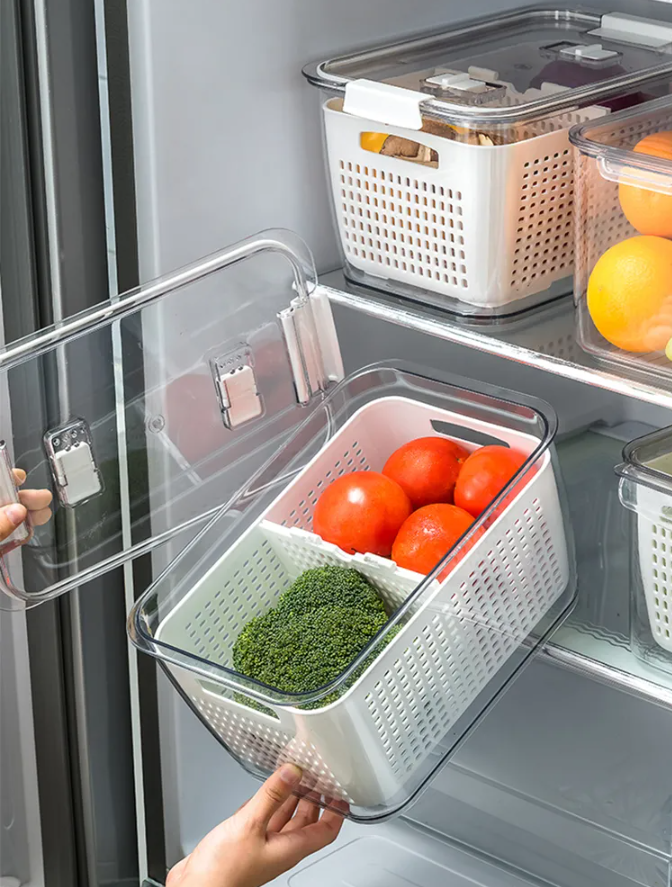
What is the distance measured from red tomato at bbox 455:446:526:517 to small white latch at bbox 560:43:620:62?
42 centimetres

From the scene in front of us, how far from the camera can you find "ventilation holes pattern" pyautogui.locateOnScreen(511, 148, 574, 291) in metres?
1.19

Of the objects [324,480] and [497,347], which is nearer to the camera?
[497,347]

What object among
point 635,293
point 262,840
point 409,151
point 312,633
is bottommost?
point 262,840

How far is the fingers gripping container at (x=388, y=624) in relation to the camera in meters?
1.06

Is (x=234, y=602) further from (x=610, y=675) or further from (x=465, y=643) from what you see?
(x=610, y=675)

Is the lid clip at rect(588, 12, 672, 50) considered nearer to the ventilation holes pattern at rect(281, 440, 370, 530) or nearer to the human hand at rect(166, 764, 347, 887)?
the ventilation holes pattern at rect(281, 440, 370, 530)

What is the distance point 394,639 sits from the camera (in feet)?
3.43

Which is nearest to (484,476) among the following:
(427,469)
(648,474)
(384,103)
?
(427,469)

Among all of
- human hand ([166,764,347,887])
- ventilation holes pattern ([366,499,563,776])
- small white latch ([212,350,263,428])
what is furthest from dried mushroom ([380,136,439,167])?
human hand ([166,764,347,887])

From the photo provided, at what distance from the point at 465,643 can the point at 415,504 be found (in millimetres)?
187

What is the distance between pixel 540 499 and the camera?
1.18 m

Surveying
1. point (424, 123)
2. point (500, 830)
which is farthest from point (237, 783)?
point (424, 123)

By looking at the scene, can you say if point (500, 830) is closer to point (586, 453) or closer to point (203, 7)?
point (586, 453)

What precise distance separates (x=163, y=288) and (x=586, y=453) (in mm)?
667
